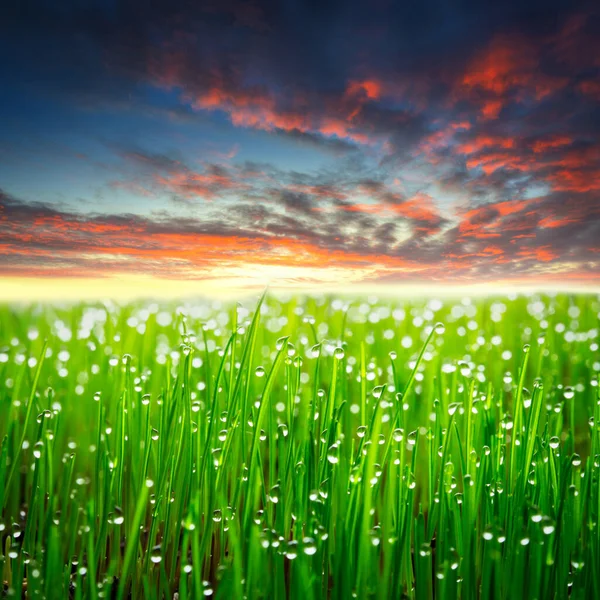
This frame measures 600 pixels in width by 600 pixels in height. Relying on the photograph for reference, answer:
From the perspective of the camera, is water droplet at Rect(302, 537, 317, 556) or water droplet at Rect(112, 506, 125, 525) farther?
water droplet at Rect(112, 506, 125, 525)

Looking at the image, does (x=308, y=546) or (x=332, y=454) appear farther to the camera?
(x=332, y=454)

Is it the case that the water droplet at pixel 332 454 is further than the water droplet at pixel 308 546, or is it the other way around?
the water droplet at pixel 332 454

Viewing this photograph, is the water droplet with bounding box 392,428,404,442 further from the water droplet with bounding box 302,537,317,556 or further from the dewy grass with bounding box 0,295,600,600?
the water droplet with bounding box 302,537,317,556

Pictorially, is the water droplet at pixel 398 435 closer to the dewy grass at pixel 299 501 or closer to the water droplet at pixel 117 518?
the dewy grass at pixel 299 501

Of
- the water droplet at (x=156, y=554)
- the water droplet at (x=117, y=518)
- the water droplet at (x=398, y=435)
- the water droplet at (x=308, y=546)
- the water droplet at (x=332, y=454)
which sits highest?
the water droplet at (x=398, y=435)

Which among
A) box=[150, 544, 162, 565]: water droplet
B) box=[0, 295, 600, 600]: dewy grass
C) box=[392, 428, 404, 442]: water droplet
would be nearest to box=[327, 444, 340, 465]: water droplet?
box=[0, 295, 600, 600]: dewy grass

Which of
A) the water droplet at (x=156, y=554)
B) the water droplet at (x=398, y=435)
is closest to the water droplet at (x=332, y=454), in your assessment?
the water droplet at (x=398, y=435)

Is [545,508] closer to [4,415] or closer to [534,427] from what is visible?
[534,427]

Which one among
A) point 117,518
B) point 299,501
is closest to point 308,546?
point 299,501

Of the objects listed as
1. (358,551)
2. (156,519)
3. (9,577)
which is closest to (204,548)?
(156,519)

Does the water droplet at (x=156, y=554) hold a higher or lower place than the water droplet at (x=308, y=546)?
lower

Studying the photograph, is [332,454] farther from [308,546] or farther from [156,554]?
[156,554]
